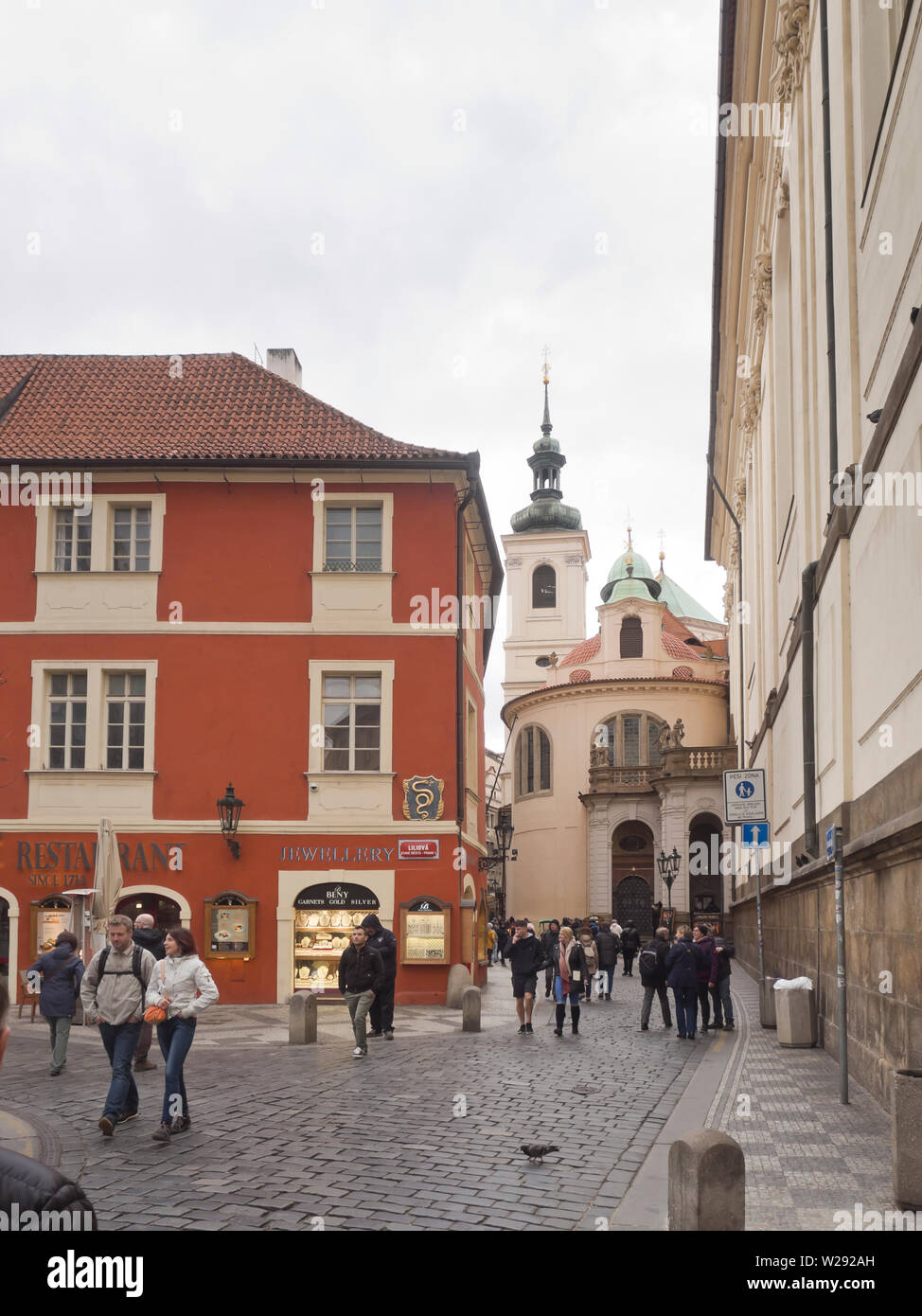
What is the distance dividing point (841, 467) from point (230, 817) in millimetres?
13504

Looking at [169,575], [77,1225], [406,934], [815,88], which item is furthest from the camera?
[169,575]

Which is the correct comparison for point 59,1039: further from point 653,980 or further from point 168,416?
point 168,416

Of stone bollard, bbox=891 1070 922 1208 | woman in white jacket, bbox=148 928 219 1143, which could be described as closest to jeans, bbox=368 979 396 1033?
woman in white jacket, bbox=148 928 219 1143

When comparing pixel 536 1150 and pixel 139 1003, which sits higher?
pixel 139 1003

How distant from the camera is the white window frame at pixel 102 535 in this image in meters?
25.0

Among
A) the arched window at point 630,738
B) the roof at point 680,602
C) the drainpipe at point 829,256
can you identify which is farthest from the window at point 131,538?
the roof at point 680,602

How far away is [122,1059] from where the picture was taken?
1058cm

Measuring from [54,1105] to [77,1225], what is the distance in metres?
9.48

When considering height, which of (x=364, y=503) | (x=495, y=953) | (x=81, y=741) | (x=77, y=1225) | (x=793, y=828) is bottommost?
(x=495, y=953)

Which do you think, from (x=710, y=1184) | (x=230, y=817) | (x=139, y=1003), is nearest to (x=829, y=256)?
(x=139, y=1003)

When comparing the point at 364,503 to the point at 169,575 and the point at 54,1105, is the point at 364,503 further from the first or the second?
the point at 54,1105

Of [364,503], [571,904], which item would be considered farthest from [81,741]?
[571,904]

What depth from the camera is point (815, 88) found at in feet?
53.6

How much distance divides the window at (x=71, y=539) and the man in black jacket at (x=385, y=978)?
36.4ft
